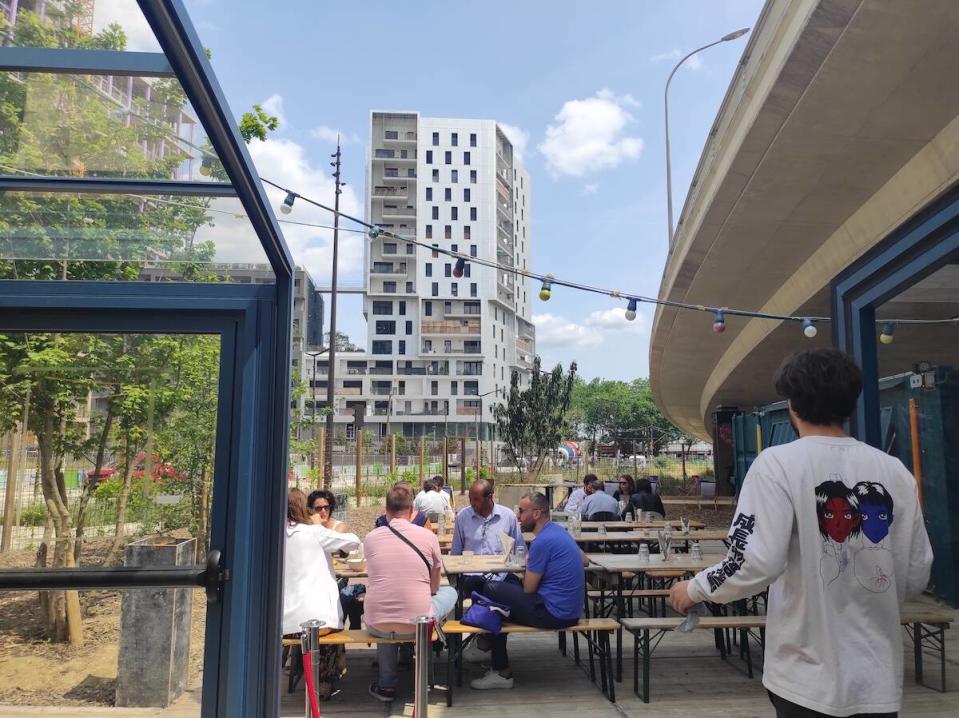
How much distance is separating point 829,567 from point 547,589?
11.3 feet

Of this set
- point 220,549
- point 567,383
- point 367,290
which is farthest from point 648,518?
point 367,290

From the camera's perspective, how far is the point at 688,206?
38.1ft

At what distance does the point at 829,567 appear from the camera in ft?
6.90

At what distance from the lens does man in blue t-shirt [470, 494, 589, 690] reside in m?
5.30

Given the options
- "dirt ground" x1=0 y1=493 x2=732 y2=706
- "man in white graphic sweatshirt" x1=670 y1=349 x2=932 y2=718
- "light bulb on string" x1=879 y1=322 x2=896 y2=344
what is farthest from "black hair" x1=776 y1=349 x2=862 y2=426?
"dirt ground" x1=0 y1=493 x2=732 y2=706

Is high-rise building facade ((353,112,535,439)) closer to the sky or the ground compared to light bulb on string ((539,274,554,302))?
closer to the sky

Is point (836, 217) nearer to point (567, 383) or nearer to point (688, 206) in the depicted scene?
point (688, 206)

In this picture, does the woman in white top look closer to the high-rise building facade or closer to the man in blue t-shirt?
the man in blue t-shirt

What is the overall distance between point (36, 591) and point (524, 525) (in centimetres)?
353

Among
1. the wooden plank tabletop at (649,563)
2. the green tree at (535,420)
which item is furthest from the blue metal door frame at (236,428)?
the green tree at (535,420)

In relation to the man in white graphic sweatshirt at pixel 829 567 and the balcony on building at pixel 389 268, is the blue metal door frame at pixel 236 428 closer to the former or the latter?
the man in white graphic sweatshirt at pixel 829 567

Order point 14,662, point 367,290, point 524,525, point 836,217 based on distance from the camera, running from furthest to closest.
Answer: point 367,290
point 836,217
point 524,525
point 14,662

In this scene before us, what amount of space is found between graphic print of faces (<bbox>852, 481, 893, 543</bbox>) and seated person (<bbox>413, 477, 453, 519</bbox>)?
8.59m

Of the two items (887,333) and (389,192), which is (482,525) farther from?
(389,192)
